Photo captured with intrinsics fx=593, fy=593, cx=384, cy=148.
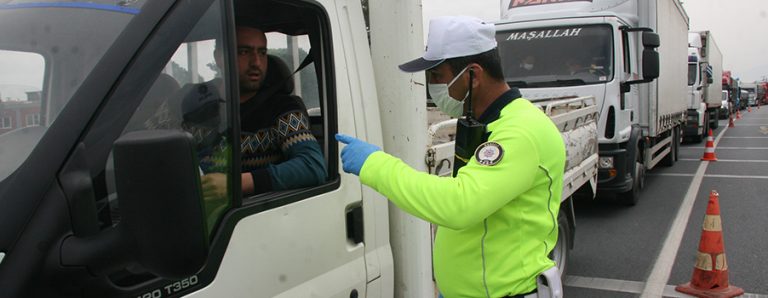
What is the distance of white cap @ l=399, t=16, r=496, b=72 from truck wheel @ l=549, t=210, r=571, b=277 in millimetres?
2948

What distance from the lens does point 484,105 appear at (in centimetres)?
193

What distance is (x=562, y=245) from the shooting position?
4.75 metres

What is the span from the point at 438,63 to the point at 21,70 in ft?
3.68

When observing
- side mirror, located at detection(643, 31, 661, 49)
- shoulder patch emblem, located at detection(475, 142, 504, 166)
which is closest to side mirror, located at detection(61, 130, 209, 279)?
shoulder patch emblem, located at detection(475, 142, 504, 166)

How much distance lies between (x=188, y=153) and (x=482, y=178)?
829mm

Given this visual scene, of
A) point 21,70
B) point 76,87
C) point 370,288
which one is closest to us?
point 76,87

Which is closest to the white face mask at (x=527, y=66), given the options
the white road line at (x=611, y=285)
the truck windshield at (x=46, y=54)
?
the white road line at (x=611, y=285)

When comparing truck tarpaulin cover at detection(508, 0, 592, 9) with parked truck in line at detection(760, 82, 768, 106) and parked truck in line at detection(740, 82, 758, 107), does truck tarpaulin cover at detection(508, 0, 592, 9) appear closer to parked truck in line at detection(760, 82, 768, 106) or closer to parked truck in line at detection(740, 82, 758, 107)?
parked truck in line at detection(740, 82, 758, 107)

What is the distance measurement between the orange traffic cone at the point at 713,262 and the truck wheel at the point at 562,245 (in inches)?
40.6

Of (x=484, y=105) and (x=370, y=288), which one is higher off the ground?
(x=484, y=105)

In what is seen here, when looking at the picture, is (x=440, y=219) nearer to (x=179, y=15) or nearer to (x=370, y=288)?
(x=370, y=288)

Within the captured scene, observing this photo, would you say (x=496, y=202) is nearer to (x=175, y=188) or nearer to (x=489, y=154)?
(x=489, y=154)

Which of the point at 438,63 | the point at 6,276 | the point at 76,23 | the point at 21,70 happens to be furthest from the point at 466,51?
the point at 6,276

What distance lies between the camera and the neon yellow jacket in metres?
1.60
